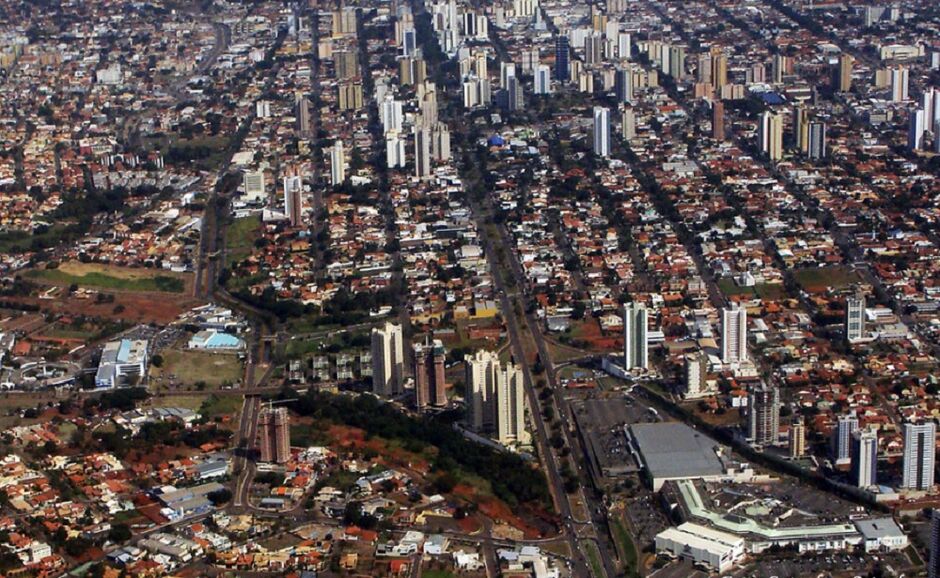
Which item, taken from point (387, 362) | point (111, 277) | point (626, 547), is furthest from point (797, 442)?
point (111, 277)

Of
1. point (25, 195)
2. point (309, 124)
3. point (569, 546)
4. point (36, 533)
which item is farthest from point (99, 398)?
point (309, 124)

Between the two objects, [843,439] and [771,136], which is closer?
[843,439]

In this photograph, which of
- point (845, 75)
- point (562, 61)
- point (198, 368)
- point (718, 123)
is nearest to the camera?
point (198, 368)

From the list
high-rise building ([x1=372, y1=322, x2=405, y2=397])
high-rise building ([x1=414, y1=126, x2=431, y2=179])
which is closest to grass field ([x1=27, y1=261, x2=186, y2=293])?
high-rise building ([x1=372, y1=322, x2=405, y2=397])

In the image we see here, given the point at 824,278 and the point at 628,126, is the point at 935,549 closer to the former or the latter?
the point at 824,278

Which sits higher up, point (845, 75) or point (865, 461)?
point (845, 75)

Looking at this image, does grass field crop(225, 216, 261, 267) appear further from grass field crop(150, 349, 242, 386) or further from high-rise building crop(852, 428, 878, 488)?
high-rise building crop(852, 428, 878, 488)

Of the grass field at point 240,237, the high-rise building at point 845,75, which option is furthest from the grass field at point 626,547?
the high-rise building at point 845,75
